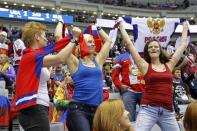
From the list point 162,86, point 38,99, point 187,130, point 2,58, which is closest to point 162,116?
point 162,86

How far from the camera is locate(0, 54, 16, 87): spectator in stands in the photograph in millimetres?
8672

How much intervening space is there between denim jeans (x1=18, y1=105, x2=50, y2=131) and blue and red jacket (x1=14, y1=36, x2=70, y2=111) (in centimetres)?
5

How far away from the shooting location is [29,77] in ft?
12.2

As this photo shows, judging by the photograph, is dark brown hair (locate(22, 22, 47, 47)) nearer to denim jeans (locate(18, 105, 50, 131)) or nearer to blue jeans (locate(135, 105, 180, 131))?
denim jeans (locate(18, 105, 50, 131))

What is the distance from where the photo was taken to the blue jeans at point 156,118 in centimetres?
461

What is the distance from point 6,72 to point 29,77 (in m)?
5.28

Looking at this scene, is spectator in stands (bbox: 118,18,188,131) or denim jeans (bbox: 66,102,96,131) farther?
spectator in stands (bbox: 118,18,188,131)

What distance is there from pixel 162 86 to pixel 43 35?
1.47m

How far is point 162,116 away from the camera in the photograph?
4.66 m

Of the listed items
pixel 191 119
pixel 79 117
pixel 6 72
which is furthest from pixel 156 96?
pixel 6 72

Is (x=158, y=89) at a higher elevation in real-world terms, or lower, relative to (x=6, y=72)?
higher

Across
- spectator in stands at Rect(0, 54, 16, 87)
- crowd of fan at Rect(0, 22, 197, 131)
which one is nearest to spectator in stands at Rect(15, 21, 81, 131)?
crowd of fan at Rect(0, 22, 197, 131)

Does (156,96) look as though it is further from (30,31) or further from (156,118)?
(30,31)

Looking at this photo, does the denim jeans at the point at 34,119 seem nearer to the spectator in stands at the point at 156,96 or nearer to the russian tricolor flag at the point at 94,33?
the spectator in stands at the point at 156,96
